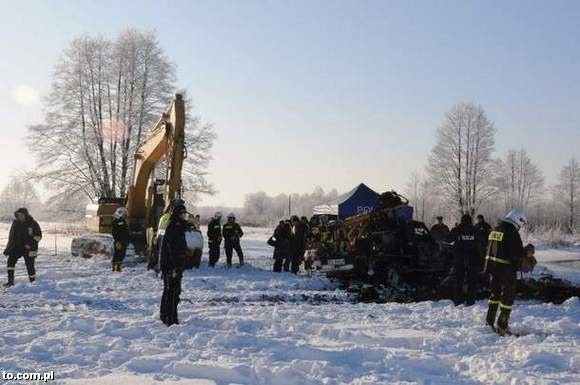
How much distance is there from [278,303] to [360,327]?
9.86ft

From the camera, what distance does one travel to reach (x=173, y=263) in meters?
8.72

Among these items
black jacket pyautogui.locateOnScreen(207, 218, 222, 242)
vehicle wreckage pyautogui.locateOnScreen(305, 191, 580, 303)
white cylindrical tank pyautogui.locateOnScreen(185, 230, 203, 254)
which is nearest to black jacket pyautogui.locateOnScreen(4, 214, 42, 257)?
white cylindrical tank pyautogui.locateOnScreen(185, 230, 203, 254)

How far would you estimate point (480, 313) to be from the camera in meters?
9.64

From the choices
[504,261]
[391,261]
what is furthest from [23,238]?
[504,261]

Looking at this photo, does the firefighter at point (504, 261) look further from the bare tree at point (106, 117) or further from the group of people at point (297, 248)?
the bare tree at point (106, 117)

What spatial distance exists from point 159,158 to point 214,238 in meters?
3.08

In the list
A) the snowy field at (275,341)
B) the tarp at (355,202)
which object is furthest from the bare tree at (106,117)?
the snowy field at (275,341)

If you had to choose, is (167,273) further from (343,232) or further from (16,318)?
(343,232)

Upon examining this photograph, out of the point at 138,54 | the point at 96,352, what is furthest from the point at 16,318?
the point at 138,54

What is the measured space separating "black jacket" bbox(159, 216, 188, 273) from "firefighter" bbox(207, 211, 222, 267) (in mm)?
8982

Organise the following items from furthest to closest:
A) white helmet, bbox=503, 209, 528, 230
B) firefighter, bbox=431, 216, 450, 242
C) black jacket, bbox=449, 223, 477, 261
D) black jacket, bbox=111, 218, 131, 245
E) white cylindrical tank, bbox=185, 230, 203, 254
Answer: firefighter, bbox=431, 216, 450, 242 < black jacket, bbox=111, 218, 131, 245 < white cylindrical tank, bbox=185, 230, 203, 254 < black jacket, bbox=449, 223, 477, 261 < white helmet, bbox=503, 209, 528, 230

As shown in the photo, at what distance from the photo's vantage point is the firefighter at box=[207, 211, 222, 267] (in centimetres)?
1792

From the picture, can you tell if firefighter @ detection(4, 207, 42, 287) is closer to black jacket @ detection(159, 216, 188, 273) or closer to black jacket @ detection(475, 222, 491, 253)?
black jacket @ detection(159, 216, 188, 273)

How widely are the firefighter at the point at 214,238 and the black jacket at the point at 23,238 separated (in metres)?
5.51
